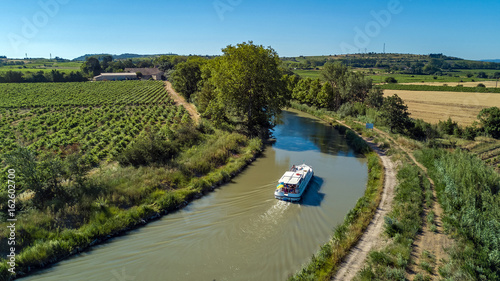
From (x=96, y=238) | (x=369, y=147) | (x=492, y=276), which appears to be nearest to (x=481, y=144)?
(x=369, y=147)

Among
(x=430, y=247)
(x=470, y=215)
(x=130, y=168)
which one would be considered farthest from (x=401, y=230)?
(x=130, y=168)

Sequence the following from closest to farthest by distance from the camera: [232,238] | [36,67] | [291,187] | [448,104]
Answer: [232,238] < [291,187] < [448,104] < [36,67]

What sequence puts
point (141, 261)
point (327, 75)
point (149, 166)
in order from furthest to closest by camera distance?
point (327, 75) → point (149, 166) → point (141, 261)

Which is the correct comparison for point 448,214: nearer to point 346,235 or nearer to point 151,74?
point 346,235

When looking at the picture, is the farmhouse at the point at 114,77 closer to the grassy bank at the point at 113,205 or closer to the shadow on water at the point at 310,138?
the shadow on water at the point at 310,138

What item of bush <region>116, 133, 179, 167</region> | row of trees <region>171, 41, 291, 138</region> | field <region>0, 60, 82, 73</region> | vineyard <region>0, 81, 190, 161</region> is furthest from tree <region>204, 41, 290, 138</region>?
field <region>0, 60, 82, 73</region>

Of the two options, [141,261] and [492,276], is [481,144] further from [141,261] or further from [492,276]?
[141,261]
